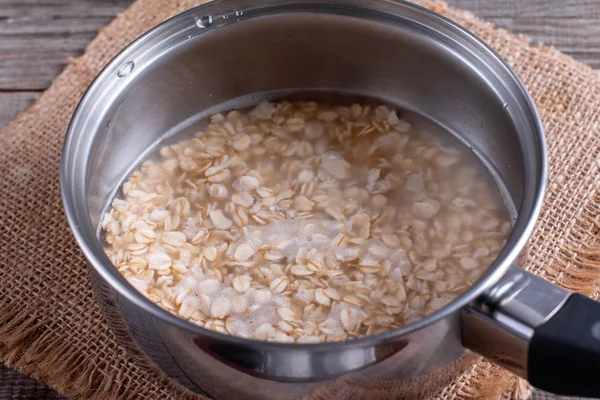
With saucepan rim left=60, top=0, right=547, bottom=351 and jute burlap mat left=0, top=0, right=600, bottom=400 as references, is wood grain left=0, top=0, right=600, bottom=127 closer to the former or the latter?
jute burlap mat left=0, top=0, right=600, bottom=400

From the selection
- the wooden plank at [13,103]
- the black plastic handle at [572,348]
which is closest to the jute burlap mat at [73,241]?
the wooden plank at [13,103]

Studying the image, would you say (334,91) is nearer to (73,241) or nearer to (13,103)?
(73,241)

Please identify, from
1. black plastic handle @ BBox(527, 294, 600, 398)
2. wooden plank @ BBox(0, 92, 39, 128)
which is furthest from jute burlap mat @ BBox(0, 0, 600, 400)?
black plastic handle @ BBox(527, 294, 600, 398)

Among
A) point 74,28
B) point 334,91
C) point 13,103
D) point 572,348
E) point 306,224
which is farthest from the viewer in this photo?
point 74,28

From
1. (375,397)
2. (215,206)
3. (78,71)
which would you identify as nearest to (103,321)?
(215,206)

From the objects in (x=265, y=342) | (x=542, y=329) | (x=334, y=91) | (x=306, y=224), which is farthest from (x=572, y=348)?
(x=334, y=91)

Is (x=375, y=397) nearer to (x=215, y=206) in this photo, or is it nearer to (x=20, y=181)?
(x=215, y=206)

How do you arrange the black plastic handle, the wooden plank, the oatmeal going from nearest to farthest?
the black plastic handle < the oatmeal < the wooden plank
